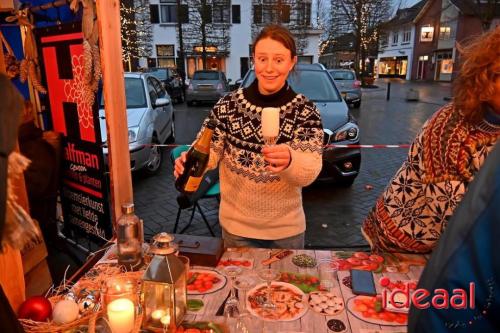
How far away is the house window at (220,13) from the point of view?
33800mm

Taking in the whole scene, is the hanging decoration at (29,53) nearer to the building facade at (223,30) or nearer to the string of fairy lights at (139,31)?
the string of fairy lights at (139,31)

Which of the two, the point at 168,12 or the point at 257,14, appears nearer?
the point at 257,14

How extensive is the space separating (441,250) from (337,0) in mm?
39197

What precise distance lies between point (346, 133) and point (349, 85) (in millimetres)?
14004

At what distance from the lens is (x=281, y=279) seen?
6.34 feet

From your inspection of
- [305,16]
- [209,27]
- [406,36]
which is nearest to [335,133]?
[209,27]

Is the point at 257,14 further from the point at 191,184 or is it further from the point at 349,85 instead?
the point at 191,184

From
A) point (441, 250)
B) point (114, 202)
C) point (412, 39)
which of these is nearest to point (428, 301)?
point (441, 250)

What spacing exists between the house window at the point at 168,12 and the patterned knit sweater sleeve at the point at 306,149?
35434 mm

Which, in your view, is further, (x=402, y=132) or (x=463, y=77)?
(x=402, y=132)

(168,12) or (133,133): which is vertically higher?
(168,12)

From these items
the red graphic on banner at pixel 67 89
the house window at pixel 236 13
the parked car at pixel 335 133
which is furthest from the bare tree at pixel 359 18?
the red graphic on banner at pixel 67 89

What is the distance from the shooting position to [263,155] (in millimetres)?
2033

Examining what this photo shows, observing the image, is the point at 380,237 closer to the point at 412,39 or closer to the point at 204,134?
the point at 204,134
